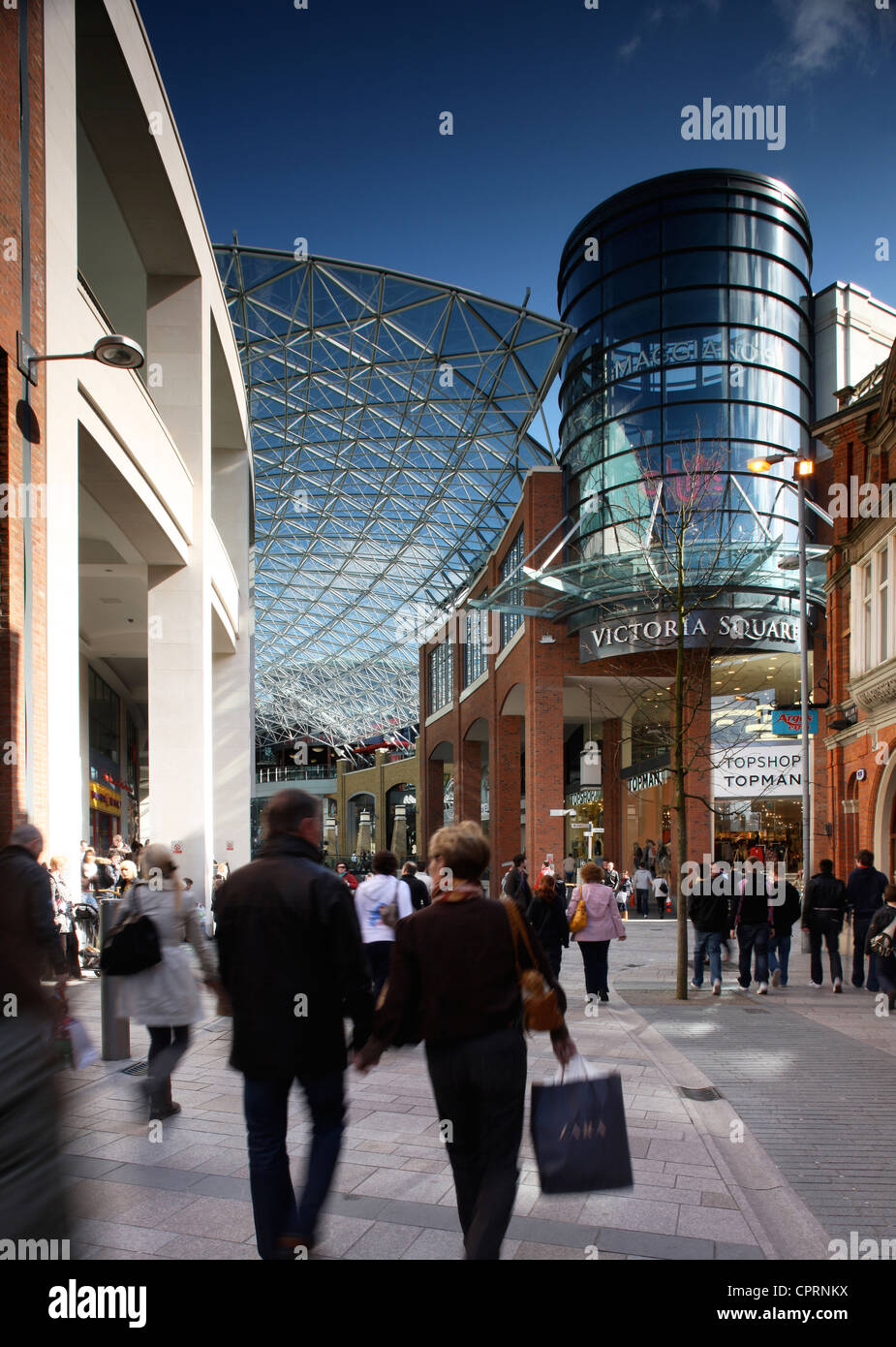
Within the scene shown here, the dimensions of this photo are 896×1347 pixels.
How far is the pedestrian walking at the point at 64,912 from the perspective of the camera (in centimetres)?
1027

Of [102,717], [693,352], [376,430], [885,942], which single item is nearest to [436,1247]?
[885,942]

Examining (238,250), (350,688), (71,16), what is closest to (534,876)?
(238,250)

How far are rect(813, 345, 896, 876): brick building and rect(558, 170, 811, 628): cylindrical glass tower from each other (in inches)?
352

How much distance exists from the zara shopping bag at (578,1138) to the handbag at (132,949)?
2.93 m

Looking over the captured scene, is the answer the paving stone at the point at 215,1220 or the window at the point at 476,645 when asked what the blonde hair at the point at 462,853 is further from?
the window at the point at 476,645

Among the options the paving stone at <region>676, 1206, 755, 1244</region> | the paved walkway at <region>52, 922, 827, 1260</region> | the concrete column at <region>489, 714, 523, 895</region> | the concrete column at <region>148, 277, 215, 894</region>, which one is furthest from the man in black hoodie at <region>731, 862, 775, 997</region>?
the concrete column at <region>489, 714, 523, 895</region>

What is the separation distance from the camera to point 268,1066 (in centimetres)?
359

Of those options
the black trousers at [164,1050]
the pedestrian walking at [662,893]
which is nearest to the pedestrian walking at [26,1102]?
the black trousers at [164,1050]

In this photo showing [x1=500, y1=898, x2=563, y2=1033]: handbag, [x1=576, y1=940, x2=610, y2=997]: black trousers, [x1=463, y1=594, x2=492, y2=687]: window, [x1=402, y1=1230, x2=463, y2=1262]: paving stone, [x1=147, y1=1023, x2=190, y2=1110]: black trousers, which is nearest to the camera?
[x1=500, y1=898, x2=563, y2=1033]: handbag

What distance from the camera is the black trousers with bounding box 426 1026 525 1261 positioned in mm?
3385

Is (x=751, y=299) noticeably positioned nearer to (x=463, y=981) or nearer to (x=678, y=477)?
(x=678, y=477)

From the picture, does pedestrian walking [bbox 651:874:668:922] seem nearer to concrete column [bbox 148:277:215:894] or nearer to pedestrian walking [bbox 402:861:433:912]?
concrete column [bbox 148:277:215:894]

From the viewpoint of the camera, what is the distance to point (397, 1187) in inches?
193
